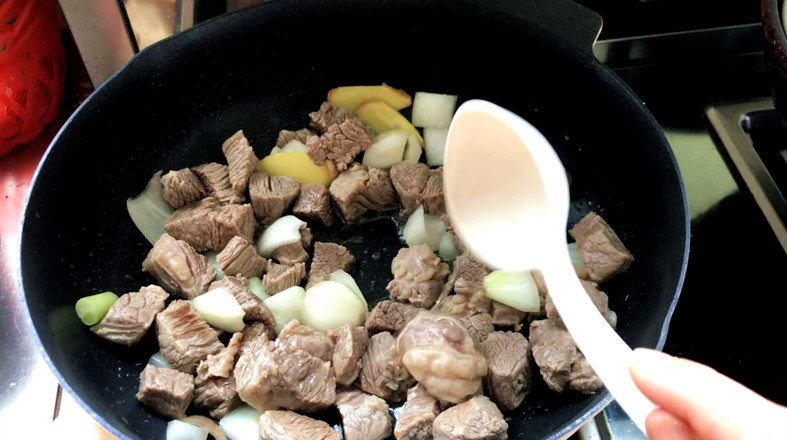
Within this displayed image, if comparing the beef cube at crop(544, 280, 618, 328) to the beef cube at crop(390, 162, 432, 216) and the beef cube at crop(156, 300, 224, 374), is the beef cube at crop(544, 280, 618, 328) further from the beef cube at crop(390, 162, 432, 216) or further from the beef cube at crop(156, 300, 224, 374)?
the beef cube at crop(156, 300, 224, 374)

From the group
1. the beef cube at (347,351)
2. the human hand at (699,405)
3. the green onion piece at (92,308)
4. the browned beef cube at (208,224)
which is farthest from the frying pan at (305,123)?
the human hand at (699,405)

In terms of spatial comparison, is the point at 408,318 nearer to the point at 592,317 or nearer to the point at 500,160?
the point at 500,160

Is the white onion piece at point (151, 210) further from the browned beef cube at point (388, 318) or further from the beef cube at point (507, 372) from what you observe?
the beef cube at point (507, 372)

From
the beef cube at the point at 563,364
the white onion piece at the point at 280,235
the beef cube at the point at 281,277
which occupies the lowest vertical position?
the beef cube at the point at 563,364

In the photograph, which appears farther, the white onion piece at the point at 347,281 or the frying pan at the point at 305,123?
the white onion piece at the point at 347,281

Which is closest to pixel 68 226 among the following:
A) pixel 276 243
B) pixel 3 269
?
pixel 3 269

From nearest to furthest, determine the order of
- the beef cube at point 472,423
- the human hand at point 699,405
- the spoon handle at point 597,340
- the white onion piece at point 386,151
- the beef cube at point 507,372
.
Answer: the human hand at point 699,405 → the spoon handle at point 597,340 → the beef cube at point 472,423 → the beef cube at point 507,372 → the white onion piece at point 386,151

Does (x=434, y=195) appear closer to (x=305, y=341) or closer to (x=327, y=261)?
(x=327, y=261)
